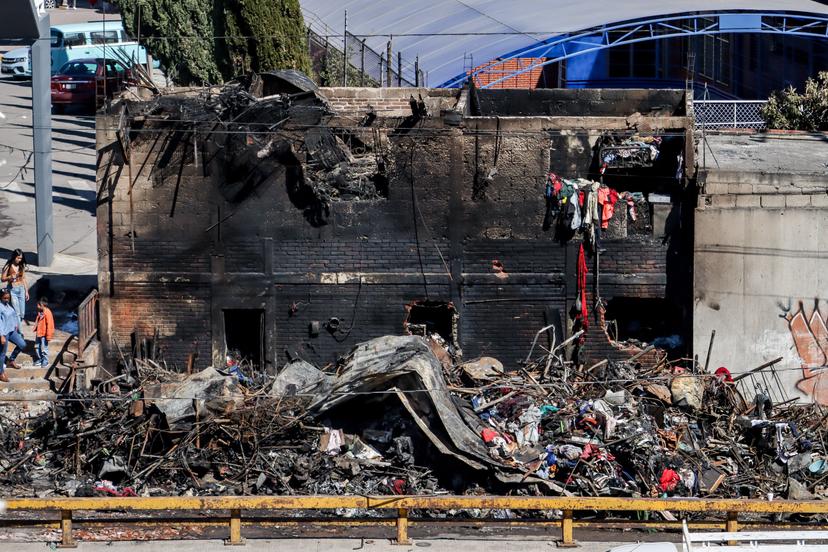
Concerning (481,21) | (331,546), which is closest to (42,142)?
(481,21)

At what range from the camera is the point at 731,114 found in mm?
30047

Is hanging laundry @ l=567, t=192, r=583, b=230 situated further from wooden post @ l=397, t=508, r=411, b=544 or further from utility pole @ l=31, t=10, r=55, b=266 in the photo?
utility pole @ l=31, t=10, r=55, b=266

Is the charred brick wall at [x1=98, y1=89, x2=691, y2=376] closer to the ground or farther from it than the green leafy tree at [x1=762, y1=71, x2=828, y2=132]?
closer to the ground

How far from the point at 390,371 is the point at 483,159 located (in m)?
4.46

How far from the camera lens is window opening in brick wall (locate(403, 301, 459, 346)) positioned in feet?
70.9

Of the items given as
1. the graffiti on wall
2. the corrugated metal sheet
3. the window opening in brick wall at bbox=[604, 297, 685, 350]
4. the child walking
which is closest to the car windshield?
the corrugated metal sheet

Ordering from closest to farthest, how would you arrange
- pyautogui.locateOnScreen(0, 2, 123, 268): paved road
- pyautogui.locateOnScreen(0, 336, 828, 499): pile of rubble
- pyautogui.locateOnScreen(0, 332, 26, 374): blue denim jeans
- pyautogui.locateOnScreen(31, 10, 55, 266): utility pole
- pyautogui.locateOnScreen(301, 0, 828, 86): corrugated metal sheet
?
1. pyautogui.locateOnScreen(0, 336, 828, 499): pile of rubble
2. pyautogui.locateOnScreen(0, 332, 26, 374): blue denim jeans
3. pyautogui.locateOnScreen(31, 10, 55, 266): utility pole
4. pyautogui.locateOnScreen(0, 2, 123, 268): paved road
5. pyautogui.locateOnScreen(301, 0, 828, 86): corrugated metal sheet

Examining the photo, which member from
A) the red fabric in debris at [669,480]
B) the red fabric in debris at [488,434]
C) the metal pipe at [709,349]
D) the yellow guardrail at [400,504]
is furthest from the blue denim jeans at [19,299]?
the metal pipe at [709,349]

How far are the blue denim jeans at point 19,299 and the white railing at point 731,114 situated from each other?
14.2 meters

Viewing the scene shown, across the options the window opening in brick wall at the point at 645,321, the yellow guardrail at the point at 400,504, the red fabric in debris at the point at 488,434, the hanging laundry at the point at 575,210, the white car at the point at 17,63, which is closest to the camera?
the yellow guardrail at the point at 400,504

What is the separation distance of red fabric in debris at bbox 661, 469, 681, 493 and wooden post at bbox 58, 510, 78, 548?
26.6 feet

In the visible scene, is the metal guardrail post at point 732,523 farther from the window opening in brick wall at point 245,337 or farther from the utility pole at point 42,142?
the utility pole at point 42,142

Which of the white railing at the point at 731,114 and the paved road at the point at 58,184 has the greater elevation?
the white railing at the point at 731,114

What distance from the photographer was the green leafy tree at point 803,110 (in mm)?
26844
